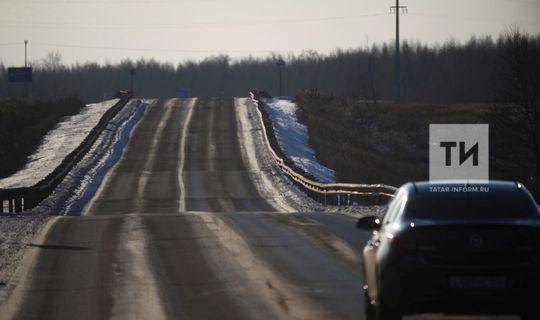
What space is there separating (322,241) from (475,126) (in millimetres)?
53052

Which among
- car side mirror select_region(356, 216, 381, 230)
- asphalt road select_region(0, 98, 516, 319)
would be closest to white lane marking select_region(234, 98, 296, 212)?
asphalt road select_region(0, 98, 516, 319)

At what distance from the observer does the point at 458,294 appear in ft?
34.7

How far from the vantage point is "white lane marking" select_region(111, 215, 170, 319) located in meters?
13.8

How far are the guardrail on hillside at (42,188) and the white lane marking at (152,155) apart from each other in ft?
10.0

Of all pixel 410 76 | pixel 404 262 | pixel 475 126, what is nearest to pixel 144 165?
pixel 475 126

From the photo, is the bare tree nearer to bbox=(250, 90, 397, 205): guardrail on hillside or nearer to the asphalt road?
bbox=(250, 90, 397, 205): guardrail on hillside

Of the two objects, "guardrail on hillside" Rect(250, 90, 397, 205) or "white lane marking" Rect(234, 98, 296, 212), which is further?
"white lane marking" Rect(234, 98, 296, 212)

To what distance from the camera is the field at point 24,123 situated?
62.9 m

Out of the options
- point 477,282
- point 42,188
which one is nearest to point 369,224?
point 477,282

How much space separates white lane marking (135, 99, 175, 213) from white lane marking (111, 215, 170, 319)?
17.2m

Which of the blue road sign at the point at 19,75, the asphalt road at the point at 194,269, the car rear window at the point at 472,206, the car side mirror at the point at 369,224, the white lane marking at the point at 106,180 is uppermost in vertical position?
the blue road sign at the point at 19,75

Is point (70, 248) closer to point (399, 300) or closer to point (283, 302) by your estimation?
point (283, 302)

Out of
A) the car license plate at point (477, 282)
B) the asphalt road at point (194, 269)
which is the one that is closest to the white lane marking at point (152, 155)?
the asphalt road at point (194, 269)

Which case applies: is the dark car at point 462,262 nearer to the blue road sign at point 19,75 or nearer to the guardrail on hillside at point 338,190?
the guardrail on hillside at point 338,190
